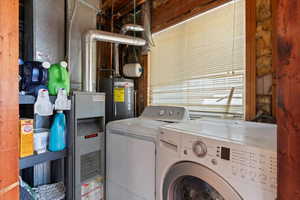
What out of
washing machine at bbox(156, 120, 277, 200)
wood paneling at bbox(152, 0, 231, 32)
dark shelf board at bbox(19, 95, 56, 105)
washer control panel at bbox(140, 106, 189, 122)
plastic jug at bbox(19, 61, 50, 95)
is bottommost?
washing machine at bbox(156, 120, 277, 200)

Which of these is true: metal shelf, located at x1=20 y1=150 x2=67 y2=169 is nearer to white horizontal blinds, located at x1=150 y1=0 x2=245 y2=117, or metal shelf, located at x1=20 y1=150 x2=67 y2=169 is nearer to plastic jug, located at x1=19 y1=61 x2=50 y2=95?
plastic jug, located at x1=19 y1=61 x2=50 y2=95

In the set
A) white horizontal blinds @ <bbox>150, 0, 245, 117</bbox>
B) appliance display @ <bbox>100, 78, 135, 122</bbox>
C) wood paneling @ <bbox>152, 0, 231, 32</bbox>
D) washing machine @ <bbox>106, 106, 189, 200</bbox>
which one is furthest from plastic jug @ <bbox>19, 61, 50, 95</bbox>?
wood paneling @ <bbox>152, 0, 231, 32</bbox>

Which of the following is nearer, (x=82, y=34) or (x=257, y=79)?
(x=257, y=79)

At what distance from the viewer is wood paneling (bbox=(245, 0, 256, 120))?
141 centimetres

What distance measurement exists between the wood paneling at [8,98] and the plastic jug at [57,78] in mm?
633

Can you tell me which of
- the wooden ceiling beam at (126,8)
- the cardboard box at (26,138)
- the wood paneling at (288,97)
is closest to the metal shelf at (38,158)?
the cardboard box at (26,138)

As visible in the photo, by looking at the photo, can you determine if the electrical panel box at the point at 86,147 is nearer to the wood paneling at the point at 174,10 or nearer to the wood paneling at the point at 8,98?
the wood paneling at the point at 8,98

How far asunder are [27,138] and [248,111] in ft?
5.69

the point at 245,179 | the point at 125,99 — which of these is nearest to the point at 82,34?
the point at 125,99

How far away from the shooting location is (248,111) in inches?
57.0

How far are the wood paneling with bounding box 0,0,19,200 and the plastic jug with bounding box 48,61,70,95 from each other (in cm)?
63

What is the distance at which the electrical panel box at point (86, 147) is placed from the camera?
58.8 inches

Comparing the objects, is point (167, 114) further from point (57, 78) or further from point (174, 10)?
point (174, 10)

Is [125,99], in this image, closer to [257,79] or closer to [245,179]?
[257,79]
